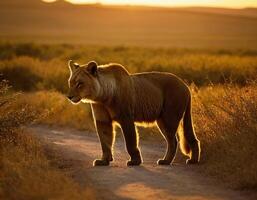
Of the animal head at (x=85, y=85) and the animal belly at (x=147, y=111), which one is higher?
the animal head at (x=85, y=85)

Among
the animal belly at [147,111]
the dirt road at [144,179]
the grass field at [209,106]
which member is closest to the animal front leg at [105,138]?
the dirt road at [144,179]

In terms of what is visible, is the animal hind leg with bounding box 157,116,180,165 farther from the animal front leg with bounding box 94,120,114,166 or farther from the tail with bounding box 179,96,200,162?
the animal front leg with bounding box 94,120,114,166

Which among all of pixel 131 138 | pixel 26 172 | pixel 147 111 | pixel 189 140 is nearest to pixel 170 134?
pixel 189 140

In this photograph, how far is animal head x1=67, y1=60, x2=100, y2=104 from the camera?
12.0m

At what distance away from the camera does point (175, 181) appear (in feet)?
36.4

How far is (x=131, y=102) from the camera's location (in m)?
12.6

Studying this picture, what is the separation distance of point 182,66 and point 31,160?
72.1 feet

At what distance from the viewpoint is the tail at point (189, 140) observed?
1316 centimetres

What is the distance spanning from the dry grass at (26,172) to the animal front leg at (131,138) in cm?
135

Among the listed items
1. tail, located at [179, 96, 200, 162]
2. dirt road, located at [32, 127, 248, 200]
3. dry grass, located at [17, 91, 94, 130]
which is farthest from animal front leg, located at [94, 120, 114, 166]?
dry grass, located at [17, 91, 94, 130]

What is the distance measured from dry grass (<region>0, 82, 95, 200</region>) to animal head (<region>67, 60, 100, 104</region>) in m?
1.16

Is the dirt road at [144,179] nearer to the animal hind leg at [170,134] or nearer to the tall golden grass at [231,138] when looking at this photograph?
the animal hind leg at [170,134]

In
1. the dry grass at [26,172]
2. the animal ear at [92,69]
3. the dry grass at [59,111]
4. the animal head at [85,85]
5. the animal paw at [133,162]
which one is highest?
the animal ear at [92,69]

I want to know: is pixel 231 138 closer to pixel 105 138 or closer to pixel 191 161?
pixel 191 161
